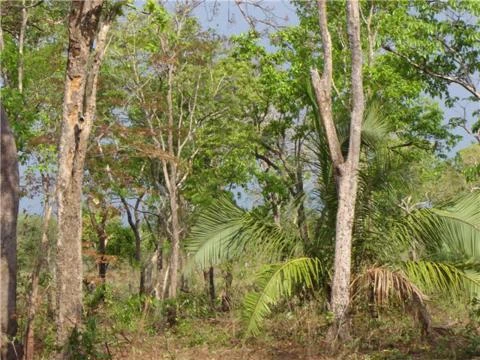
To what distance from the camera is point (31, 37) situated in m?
19.3

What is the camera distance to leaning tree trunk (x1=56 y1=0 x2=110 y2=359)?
22.5 ft

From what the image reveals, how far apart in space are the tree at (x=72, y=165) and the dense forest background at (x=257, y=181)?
0.05ft

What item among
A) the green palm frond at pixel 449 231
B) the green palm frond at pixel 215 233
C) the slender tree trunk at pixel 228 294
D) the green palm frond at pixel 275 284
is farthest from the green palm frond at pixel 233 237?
the slender tree trunk at pixel 228 294

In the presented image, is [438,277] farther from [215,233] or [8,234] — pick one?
[8,234]

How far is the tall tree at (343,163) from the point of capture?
30.7 ft

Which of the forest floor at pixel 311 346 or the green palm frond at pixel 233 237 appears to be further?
the green palm frond at pixel 233 237

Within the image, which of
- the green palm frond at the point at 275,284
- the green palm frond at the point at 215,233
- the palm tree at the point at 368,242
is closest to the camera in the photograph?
the green palm frond at the point at 275,284

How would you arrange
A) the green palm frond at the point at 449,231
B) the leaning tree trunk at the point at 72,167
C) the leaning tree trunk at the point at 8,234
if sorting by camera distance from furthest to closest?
the green palm frond at the point at 449,231 → the leaning tree trunk at the point at 8,234 → the leaning tree trunk at the point at 72,167

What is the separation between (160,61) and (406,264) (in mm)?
10456

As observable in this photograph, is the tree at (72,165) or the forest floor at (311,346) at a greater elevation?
the tree at (72,165)

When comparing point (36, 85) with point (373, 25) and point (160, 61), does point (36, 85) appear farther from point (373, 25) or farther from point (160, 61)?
point (373, 25)

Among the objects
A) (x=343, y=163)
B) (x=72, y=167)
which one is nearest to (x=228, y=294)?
(x=343, y=163)

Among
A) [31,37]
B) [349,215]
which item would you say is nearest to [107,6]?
[349,215]

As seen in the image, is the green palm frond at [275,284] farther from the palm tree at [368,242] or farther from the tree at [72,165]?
the tree at [72,165]
